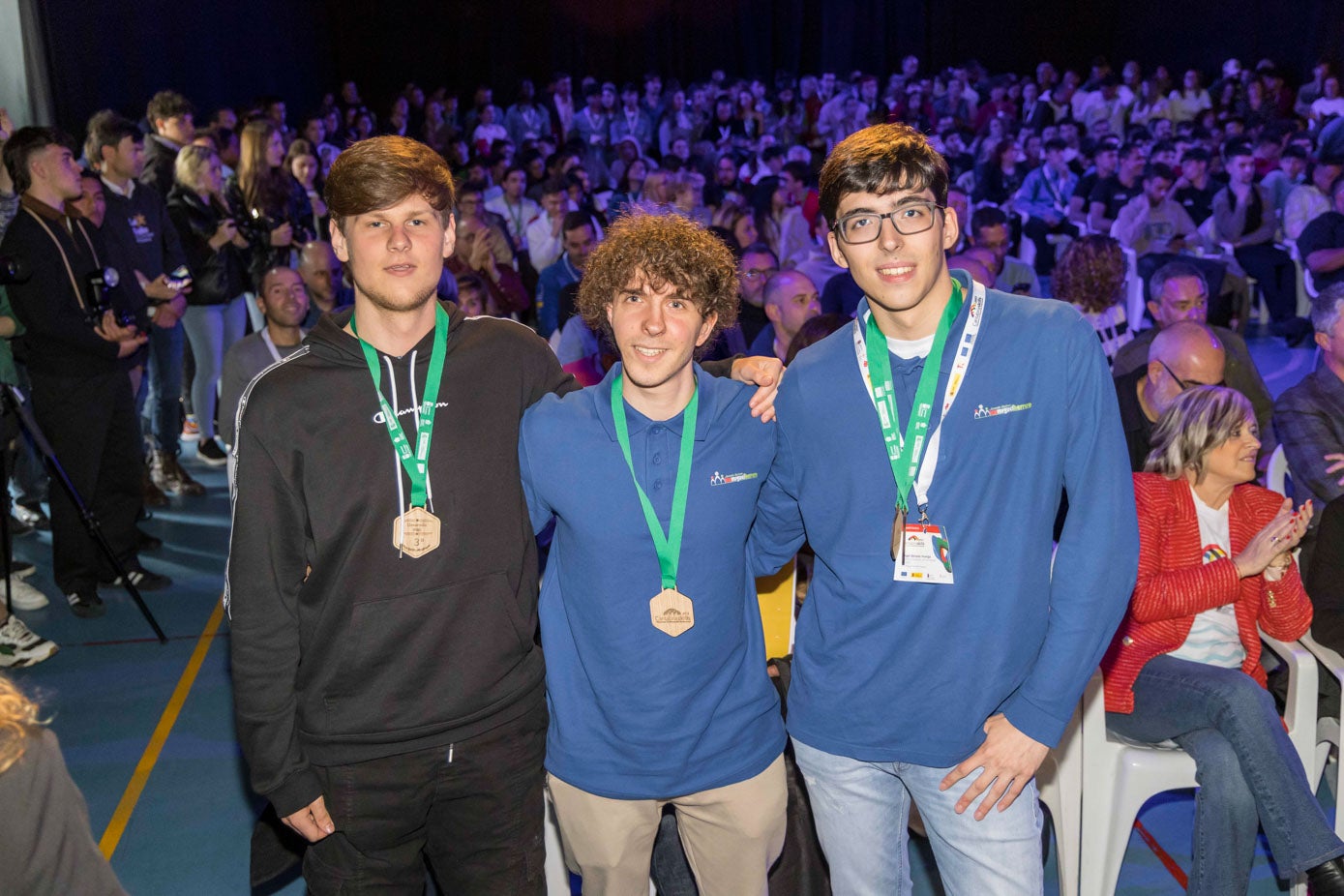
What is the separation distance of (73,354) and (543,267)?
3992 millimetres

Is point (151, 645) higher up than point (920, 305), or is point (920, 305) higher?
point (920, 305)

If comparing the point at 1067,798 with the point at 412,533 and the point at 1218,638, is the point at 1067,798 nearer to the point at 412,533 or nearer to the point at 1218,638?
the point at 1218,638

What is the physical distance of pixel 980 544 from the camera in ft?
6.34

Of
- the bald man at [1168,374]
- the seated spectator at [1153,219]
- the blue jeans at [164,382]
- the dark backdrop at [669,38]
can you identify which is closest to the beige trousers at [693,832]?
the bald man at [1168,374]

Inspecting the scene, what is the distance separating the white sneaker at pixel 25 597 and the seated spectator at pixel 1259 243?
955 cm

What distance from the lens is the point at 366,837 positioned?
215cm

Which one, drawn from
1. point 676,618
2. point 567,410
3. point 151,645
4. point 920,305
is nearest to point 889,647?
point 676,618

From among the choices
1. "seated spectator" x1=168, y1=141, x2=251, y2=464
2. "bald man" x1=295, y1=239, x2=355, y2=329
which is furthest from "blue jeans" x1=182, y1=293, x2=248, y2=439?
"bald man" x1=295, y1=239, x2=355, y2=329

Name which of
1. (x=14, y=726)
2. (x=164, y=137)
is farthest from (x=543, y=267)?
(x=14, y=726)

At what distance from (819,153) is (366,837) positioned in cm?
1476

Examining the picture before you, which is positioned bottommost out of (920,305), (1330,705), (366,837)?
(1330,705)

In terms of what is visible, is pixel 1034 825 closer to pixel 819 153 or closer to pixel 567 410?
pixel 567 410

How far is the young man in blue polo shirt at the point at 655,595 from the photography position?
2.11 m

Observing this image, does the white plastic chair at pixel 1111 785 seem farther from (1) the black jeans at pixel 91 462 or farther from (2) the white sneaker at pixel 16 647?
(1) the black jeans at pixel 91 462
